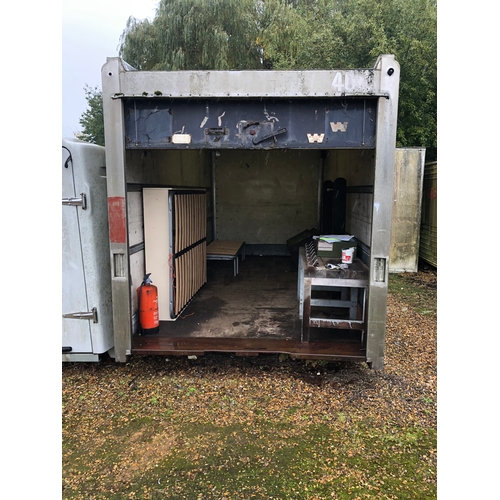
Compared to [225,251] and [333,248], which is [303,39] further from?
[333,248]

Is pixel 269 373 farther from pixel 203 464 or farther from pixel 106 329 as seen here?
pixel 106 329

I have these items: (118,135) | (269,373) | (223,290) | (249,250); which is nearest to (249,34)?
(249,250)

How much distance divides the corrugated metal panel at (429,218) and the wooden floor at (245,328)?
153 inches

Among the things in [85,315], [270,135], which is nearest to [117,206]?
[85,315]

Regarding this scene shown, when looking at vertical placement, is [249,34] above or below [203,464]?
above

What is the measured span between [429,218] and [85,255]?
25.2 ft

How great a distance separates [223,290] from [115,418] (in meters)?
3.16

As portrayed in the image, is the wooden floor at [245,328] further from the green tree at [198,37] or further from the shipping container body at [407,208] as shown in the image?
the green tree at [198,37]

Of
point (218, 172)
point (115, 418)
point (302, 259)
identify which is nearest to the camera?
point (115, 418)

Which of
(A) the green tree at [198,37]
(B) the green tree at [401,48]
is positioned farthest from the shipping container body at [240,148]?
(A) the green tree at [198,37]

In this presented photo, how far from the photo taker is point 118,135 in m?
3.58

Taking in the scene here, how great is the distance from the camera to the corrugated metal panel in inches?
336

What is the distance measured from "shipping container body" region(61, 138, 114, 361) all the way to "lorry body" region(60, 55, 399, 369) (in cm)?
13

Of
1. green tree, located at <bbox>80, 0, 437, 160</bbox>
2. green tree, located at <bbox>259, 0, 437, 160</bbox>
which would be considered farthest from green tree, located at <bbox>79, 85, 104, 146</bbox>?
green tree, located at <bbox>259, 0, 437, 160</bbox>
